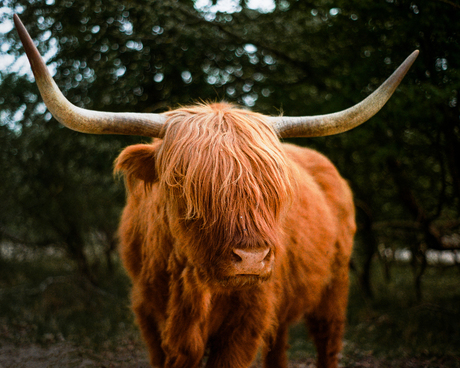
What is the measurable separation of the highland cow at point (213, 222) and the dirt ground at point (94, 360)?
1.47m

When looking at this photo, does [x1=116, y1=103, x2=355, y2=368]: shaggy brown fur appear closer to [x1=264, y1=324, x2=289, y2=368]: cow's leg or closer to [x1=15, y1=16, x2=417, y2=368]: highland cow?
[x1=15, y1=16, x2=417, y2=368]: highland cow

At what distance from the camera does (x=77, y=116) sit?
211 cm

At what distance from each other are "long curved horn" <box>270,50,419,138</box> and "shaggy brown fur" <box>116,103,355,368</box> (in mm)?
170

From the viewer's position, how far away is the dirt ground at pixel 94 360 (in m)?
4.00

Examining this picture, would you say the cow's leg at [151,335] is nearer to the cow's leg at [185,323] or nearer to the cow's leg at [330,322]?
the cow's leg at [185,323]

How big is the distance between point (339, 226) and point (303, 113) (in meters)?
1.81

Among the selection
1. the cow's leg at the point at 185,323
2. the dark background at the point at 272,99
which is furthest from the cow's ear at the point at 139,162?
the dark background at the point at 272,99

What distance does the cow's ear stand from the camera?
2447 mm

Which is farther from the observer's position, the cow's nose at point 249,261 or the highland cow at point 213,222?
the highland cow at point 213,222

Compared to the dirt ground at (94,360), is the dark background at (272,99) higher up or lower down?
higher up

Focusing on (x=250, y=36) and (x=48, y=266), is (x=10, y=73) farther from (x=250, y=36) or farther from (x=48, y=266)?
(x=48, y=266)

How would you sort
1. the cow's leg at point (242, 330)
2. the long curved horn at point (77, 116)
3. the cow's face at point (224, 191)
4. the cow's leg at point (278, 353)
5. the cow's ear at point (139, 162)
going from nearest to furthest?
the long curved horn at point (77, 116)
the cow's face at point (224, 191)
the cow's ear at point (139, 162)
the cow's leg at point (242, 330)
the cow's leg at point (278, 353)

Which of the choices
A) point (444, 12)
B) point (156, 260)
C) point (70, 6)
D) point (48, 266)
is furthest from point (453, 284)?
point (48, 266)

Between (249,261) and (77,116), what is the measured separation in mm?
1175
